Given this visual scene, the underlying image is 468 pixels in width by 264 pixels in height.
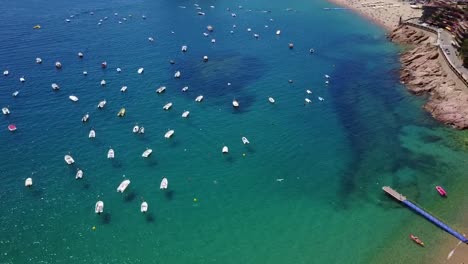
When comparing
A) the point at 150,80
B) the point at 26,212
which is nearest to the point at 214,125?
the point at 150,80

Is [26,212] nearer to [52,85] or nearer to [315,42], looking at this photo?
[52,85]

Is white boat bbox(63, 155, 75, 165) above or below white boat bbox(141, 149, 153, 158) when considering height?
below

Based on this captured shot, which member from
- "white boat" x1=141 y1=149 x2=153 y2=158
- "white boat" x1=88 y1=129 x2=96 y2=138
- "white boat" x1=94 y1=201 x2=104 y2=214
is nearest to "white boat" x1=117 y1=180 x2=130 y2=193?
"white boat" x1=94 y1=201 x2=104 y2=214

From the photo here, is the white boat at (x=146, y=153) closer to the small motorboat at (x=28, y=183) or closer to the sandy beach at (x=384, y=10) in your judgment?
the small motorboat at (x=28, y=183)

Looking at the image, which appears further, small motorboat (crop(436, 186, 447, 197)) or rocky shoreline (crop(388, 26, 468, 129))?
rocky shoreline (crop(388, 26, 468, 129))

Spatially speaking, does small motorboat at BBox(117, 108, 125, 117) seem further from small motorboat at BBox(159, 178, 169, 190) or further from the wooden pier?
the wooden pier

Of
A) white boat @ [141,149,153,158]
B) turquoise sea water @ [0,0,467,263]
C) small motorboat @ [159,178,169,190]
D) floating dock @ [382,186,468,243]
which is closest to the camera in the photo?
floating dock @ [382,186,468,243]

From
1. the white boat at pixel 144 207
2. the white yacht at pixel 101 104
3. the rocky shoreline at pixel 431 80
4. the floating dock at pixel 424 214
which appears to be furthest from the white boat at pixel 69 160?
the rocky shoreline at pixel 431 80
